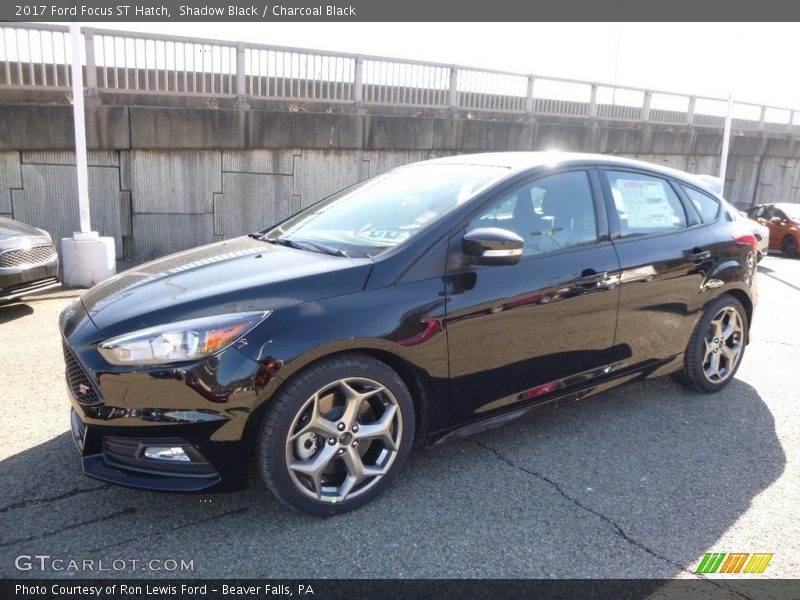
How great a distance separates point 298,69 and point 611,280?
8103 millimetres

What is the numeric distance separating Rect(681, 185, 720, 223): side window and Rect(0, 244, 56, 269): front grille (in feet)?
18.2

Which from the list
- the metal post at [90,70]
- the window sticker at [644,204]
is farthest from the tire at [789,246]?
the metal post at [90,70]

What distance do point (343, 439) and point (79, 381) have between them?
116 centimetres

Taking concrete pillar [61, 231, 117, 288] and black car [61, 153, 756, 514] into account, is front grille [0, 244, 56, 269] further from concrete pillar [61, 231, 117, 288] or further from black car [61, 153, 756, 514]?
black car [61, 153, 756, 514]

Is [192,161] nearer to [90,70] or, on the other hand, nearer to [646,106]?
[90,70]

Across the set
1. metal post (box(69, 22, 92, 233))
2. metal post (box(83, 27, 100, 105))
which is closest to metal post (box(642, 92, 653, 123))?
metal post (box(83, 27, 100, 105))

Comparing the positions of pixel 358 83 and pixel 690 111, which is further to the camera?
pixel 690 111

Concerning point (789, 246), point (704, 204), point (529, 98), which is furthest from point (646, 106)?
point (704, 204)

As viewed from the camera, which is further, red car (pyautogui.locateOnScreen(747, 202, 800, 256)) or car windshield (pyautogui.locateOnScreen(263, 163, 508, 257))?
red car (pyautogui.locateOnScreen(747, 202, 800, 256))

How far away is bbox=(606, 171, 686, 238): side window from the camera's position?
3807 millimetres

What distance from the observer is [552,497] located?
304 cm

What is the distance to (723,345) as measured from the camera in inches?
175

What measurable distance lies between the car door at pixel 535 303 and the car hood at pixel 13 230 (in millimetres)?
4701

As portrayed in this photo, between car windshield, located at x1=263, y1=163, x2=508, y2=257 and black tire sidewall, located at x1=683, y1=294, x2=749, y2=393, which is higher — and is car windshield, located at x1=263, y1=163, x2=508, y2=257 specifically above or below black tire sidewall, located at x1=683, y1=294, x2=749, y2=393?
above
